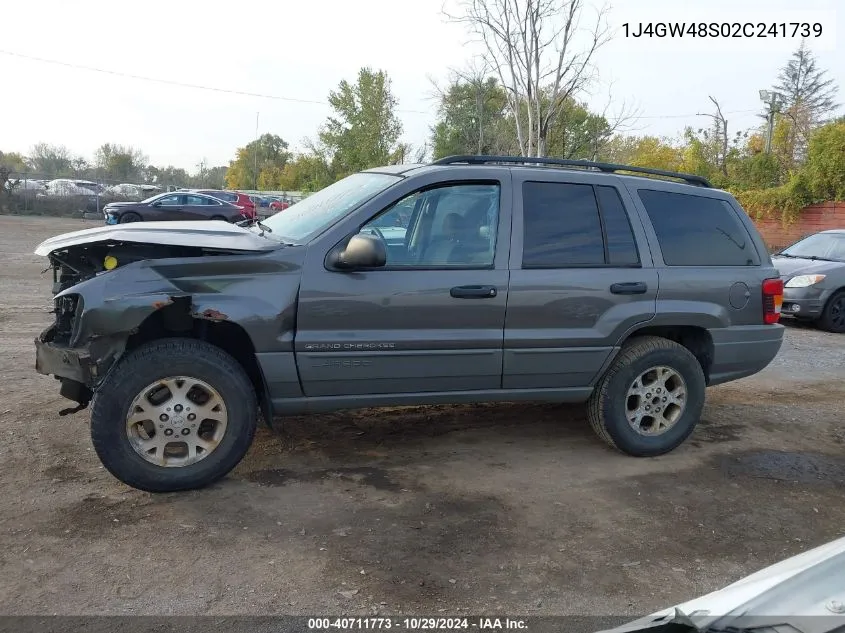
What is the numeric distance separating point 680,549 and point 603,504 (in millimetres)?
561

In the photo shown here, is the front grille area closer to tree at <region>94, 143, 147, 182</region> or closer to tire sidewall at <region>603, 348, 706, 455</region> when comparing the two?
tire sidewall at <region>603, 348, 706, 455</region>

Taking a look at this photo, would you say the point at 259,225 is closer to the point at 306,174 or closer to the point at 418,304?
the point at 418,304

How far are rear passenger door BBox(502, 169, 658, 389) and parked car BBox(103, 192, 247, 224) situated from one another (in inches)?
765

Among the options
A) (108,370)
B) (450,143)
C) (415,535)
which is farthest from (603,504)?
(450,143)

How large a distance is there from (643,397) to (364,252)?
218 cm

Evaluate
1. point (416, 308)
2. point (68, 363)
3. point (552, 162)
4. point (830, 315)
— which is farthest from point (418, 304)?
point (830, 315)

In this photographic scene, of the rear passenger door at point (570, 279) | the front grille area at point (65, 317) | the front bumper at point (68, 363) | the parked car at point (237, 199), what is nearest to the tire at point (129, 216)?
the parked car at point (237, 199)

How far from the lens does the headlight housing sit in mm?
9992

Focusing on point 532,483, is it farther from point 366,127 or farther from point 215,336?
point 366,127

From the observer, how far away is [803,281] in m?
10.1

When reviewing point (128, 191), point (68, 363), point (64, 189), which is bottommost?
point (68, 363)

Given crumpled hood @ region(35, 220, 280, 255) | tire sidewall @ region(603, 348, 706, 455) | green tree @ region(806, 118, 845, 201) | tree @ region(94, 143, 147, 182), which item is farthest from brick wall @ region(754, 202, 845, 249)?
tree @ region(94, 143, 147, 182)

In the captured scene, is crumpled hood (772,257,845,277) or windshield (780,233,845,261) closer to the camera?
crumpled hood (772,257,845,277)

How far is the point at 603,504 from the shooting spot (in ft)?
13.2
